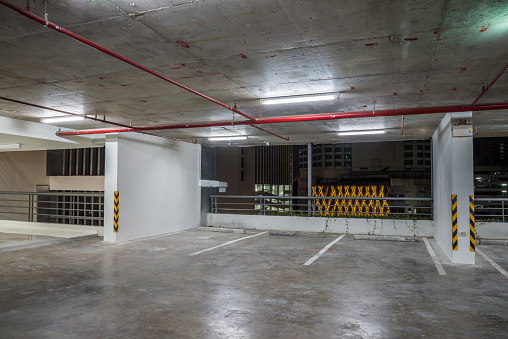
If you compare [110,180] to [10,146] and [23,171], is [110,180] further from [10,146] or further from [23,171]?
[23,171]

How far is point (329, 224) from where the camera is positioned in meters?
14.0

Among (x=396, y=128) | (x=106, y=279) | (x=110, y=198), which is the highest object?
(x=396, y=128)

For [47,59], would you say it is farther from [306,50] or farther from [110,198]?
[110,198]

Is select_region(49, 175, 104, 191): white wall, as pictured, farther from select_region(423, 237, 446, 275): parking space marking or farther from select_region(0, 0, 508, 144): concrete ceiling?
select_region(423, 237, 446, 275): parking space marking

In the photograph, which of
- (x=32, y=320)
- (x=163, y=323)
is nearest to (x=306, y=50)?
(x=163, y=323)

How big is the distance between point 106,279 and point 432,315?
17.4ft

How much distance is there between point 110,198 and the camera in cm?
1099

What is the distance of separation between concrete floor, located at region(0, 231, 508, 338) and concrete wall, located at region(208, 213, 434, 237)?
335cm

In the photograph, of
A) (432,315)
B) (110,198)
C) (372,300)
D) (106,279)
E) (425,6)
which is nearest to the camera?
(425,6)

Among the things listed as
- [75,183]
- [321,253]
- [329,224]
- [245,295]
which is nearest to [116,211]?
[321,253]

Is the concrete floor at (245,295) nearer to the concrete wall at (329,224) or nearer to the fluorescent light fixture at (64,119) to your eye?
the concrete wall at (329,224)

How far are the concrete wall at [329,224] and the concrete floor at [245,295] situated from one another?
132 inches

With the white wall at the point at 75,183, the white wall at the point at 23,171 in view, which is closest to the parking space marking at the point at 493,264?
the white wall at the point at 75,183

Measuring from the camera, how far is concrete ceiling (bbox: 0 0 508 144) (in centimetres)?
411
